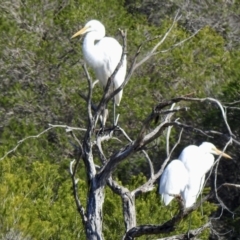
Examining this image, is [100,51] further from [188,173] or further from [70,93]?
[70,93]

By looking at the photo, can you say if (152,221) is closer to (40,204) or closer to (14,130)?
(40,204)

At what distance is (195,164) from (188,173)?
155 millimetres

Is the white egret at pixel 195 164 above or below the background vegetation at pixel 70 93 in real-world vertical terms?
below

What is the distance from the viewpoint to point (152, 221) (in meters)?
9.19

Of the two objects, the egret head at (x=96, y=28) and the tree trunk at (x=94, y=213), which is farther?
the egret head at (x=96, y=28)

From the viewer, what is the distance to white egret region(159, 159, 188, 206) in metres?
9.12

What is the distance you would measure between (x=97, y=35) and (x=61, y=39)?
5058mm

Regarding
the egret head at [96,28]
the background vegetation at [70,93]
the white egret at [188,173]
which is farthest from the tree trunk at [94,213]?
the background vegetation at [70,93]

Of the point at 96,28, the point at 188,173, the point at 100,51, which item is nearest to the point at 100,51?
the point at 100,51

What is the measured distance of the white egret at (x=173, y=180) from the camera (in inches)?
359

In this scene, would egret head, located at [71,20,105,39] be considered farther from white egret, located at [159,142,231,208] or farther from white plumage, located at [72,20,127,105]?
white egret, located at [159,142,231,208]

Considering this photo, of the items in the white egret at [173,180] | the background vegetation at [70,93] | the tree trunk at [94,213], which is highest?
the background vegetation at [70,93]

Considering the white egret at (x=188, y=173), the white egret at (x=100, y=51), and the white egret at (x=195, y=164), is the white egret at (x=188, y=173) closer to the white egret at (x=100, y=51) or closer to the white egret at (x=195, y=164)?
the white egret at (x=195, y=164)

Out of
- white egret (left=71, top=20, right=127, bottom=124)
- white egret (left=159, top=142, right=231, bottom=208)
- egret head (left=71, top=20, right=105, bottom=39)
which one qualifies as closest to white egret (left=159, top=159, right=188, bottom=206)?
white egret (left=159, top=142, right=231, bottom=208)
